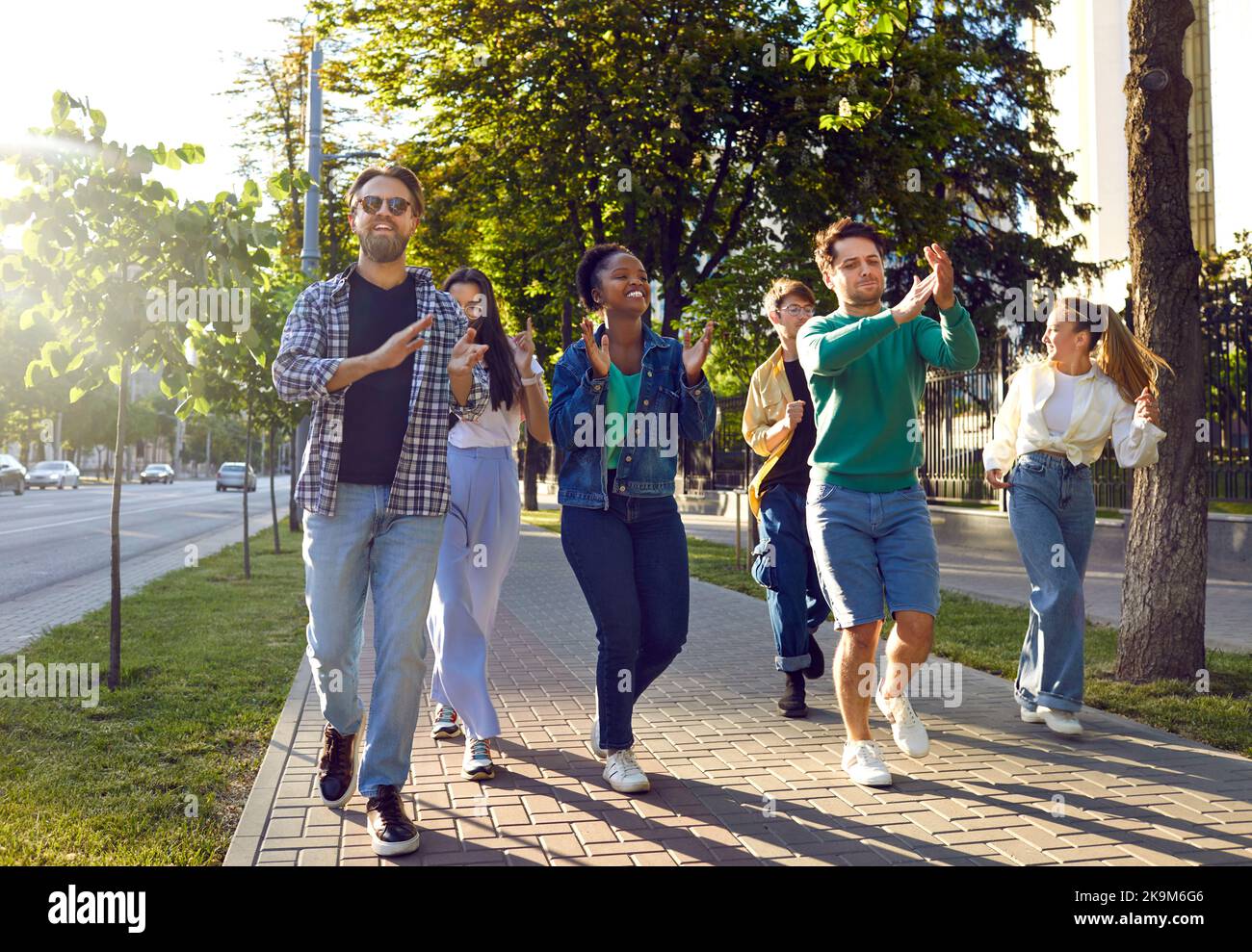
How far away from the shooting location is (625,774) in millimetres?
4348

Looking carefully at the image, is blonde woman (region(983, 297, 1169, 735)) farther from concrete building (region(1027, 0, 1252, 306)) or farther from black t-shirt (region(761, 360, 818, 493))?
concrete building (region(1027, 0, 1252, 306))

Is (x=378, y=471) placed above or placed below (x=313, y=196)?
below

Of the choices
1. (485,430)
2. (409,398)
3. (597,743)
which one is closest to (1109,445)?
(485,430)

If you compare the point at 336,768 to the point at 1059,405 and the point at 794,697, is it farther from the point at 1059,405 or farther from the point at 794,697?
the point at 1059,405

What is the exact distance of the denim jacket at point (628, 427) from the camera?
4.46 m

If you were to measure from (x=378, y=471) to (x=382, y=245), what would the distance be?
784 millimetres

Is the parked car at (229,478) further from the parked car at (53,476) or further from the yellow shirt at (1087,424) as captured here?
the yellow shirt at (1087,424)

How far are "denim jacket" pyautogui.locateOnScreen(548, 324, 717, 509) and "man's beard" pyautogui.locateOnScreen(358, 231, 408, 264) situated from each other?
815mm

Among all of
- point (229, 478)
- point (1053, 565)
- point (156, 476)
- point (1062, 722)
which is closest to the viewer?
point (1062, 722)

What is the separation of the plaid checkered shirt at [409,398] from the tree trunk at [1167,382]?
4353 millimetres

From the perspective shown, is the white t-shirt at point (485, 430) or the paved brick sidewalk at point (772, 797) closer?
the paved brick sidewalk at point (772, 797)

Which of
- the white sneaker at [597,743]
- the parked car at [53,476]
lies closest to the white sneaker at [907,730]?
the white sneaker at [597,743]
